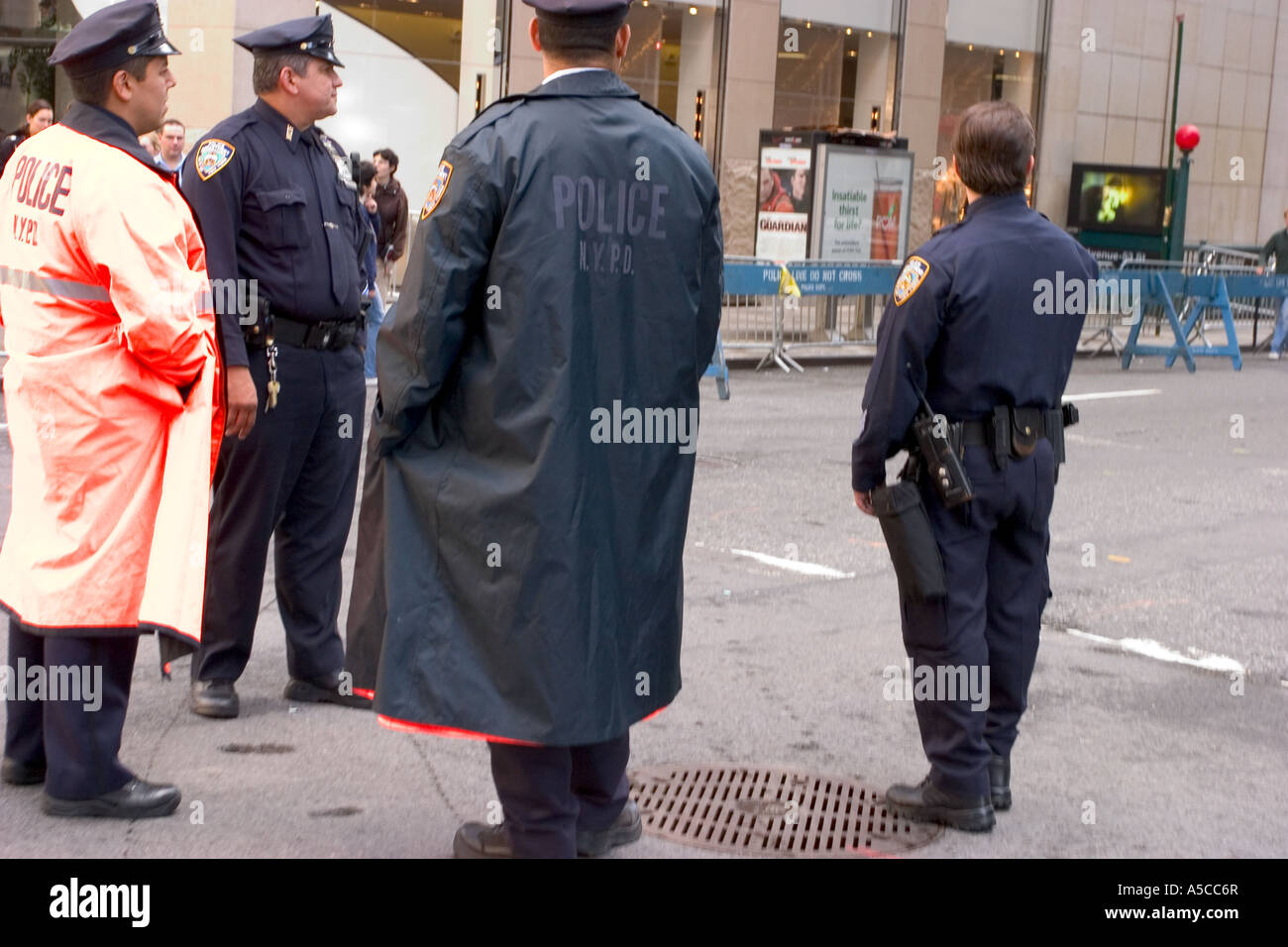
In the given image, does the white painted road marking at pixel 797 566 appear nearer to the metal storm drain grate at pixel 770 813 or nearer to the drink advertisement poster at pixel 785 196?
the metal storm drain grate at pixel 770 813

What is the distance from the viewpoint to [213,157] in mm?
4879

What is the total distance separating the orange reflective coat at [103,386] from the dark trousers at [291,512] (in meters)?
0.85

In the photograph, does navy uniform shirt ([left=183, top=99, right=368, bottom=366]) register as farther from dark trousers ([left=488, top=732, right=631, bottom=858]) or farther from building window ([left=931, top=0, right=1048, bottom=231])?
building window ([left=931, top=0, right=1048, bottom=231])

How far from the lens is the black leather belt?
16.2 feet

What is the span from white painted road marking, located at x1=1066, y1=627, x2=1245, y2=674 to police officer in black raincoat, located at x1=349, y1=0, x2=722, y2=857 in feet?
10.9

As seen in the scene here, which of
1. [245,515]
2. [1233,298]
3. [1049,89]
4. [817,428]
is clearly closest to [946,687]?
[245,515]

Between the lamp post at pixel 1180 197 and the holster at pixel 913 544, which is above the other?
the lamp post at pixel 1180 197

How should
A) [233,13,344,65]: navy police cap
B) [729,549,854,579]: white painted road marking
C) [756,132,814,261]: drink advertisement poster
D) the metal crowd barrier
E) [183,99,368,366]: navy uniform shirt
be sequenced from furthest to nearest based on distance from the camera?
[756,132,814,261]: drink advertisement poster, the metal crowd barrier, [729,549,854,579]: white painted road marking, [233,13,344,65]: navy police cap, [183,99,368,366]: navy uniform shirt

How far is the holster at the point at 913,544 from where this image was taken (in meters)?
4.21

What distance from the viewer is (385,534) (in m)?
3.57

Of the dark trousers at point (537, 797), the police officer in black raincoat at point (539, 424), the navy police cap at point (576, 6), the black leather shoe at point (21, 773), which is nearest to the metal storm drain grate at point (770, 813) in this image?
the dark trousers at point (537, 797)

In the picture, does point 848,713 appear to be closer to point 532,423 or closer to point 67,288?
point 532,423

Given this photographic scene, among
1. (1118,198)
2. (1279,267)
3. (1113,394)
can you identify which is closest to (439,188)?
(1113,394)

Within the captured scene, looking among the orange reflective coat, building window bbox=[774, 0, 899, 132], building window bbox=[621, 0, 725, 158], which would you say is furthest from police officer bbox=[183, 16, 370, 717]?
building window bbox=[774, 0, 899, 132]
